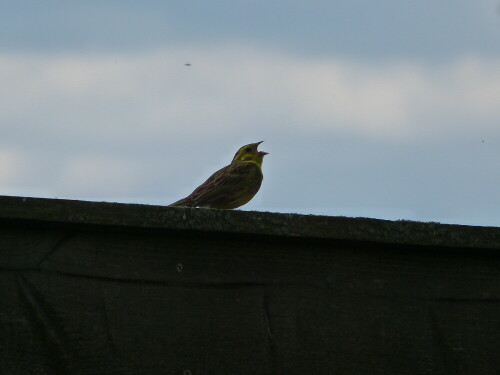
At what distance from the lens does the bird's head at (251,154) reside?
30.0 feet

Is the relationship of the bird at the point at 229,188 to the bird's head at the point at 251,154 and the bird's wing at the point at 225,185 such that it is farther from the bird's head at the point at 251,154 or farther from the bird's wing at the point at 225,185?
the bird's head at the point at 251,154

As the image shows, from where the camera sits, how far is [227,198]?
8039 mm

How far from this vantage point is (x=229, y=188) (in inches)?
320

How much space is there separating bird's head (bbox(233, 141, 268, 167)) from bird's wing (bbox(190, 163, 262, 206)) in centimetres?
34

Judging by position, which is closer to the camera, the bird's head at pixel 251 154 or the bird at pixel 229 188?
the bird at pixel 229 188

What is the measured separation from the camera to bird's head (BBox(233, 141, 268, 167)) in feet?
30.0

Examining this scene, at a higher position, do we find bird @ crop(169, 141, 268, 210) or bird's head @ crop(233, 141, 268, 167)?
bird's head @ crop(233, 141, 268, 167)

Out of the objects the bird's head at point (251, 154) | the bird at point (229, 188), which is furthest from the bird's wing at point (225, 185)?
the bird's head at point (251, 154)

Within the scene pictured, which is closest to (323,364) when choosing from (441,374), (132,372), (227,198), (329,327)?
(329,327)

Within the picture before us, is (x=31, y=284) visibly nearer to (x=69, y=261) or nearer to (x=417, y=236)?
(x=69, y=261)

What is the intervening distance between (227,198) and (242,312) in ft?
19.2

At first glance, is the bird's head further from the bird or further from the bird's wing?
the bird's wing

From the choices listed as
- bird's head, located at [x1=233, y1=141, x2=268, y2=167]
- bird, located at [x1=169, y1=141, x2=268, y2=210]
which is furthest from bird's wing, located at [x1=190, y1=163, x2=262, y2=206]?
bird's head, located at [x1=233, y1=141, x2=268, y2=167]

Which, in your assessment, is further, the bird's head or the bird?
the bird's head
